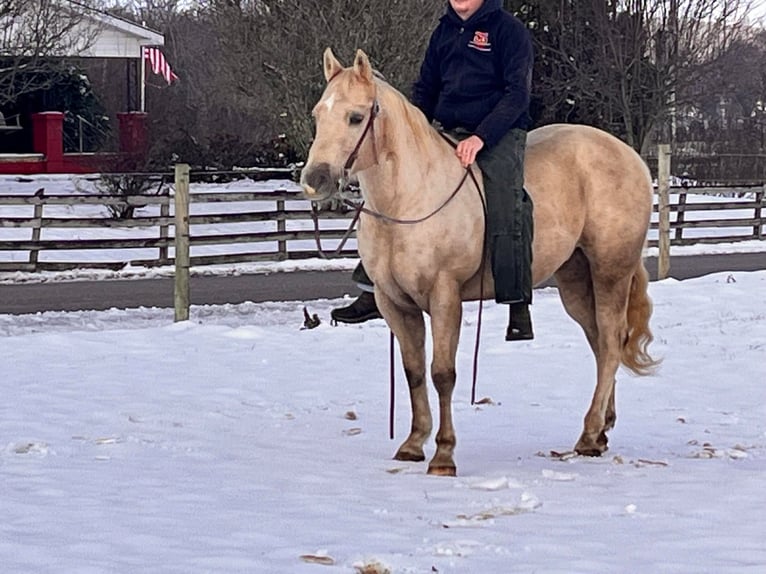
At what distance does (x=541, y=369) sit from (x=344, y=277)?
890 cm

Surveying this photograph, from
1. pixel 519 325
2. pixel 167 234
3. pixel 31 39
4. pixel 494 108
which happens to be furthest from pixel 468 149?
pixel 31 39

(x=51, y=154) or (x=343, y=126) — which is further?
(x=51, y=154)

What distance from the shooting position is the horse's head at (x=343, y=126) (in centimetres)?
582

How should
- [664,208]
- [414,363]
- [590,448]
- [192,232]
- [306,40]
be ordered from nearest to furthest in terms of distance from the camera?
[414,363], [590,448], [664,208], [192,232], [306,40]

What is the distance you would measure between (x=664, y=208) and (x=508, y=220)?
1174cm

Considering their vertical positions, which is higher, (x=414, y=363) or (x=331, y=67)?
(x=331, y=67)

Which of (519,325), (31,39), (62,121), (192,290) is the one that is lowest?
(192,290)

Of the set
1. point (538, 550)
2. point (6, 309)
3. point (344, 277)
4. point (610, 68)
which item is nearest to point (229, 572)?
point (538, 550)

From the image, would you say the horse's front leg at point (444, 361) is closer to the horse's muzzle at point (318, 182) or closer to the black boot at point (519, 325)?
the horse's muzzle at point (318, 182)

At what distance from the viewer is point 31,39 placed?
28703 mm

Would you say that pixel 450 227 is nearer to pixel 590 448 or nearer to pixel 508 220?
pixel 508 220

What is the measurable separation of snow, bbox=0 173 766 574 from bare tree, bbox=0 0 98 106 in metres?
→ 18.4

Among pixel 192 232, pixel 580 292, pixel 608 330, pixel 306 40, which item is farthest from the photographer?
pixel 306 40

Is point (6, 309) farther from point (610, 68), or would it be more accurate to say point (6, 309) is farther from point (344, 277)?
point (610, 68)
